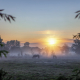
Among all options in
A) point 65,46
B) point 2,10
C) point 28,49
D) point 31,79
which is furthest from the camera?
point 28,49

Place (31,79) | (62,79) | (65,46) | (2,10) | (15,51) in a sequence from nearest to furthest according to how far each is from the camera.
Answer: (62,79) → (2,10) → (31,79) → (65,46) → (15,51)

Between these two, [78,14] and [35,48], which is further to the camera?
[35,48]

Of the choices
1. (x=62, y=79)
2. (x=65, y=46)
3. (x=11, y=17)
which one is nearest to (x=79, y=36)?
(x=62, y=79)

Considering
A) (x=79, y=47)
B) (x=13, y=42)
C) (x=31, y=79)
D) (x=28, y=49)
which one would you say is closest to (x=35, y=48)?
(x=28, y=49)

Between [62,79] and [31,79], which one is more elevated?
[62,79]

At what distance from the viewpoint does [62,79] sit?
→ 4.35 meters

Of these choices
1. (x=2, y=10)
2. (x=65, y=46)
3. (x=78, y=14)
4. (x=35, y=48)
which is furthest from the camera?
(x=35, y=48)

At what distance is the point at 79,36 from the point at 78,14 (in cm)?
112

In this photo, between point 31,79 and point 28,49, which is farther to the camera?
point 28,49

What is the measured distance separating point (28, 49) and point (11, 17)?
127843 millimetres

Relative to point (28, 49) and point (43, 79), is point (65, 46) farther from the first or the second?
point (43, 79)

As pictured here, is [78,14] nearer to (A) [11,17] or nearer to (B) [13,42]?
(A) [11,17]

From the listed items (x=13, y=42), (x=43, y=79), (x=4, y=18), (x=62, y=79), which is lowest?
(x=43, y=79)

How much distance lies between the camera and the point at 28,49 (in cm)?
13200
